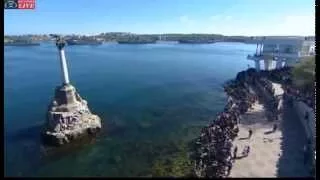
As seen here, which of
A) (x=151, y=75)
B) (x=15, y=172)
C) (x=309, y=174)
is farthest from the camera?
(x=151, y=75)

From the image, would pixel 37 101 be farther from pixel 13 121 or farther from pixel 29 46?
pixel 29 46

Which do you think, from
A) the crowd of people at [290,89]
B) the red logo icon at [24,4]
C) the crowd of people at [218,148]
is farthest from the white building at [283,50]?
the red logo icon at [24,4]

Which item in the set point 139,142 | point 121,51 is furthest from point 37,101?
point 121,51

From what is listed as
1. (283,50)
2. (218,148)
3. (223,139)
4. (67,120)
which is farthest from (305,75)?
(283,50)

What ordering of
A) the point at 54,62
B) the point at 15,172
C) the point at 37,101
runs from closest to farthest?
the point at 15,172
the point at 37,101
the point at 54,62

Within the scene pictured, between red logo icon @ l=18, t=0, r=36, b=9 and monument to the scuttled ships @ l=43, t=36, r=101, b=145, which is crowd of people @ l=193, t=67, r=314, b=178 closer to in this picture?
monument to the scuttled ships @ l=43, t=36, r=101, b=145

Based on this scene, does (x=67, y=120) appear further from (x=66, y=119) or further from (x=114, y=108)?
(x=114, y=108)

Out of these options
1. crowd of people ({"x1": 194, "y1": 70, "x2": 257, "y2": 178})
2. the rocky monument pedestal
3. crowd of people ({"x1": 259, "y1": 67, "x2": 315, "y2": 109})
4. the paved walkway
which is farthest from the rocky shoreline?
the rocky monument pedestal
